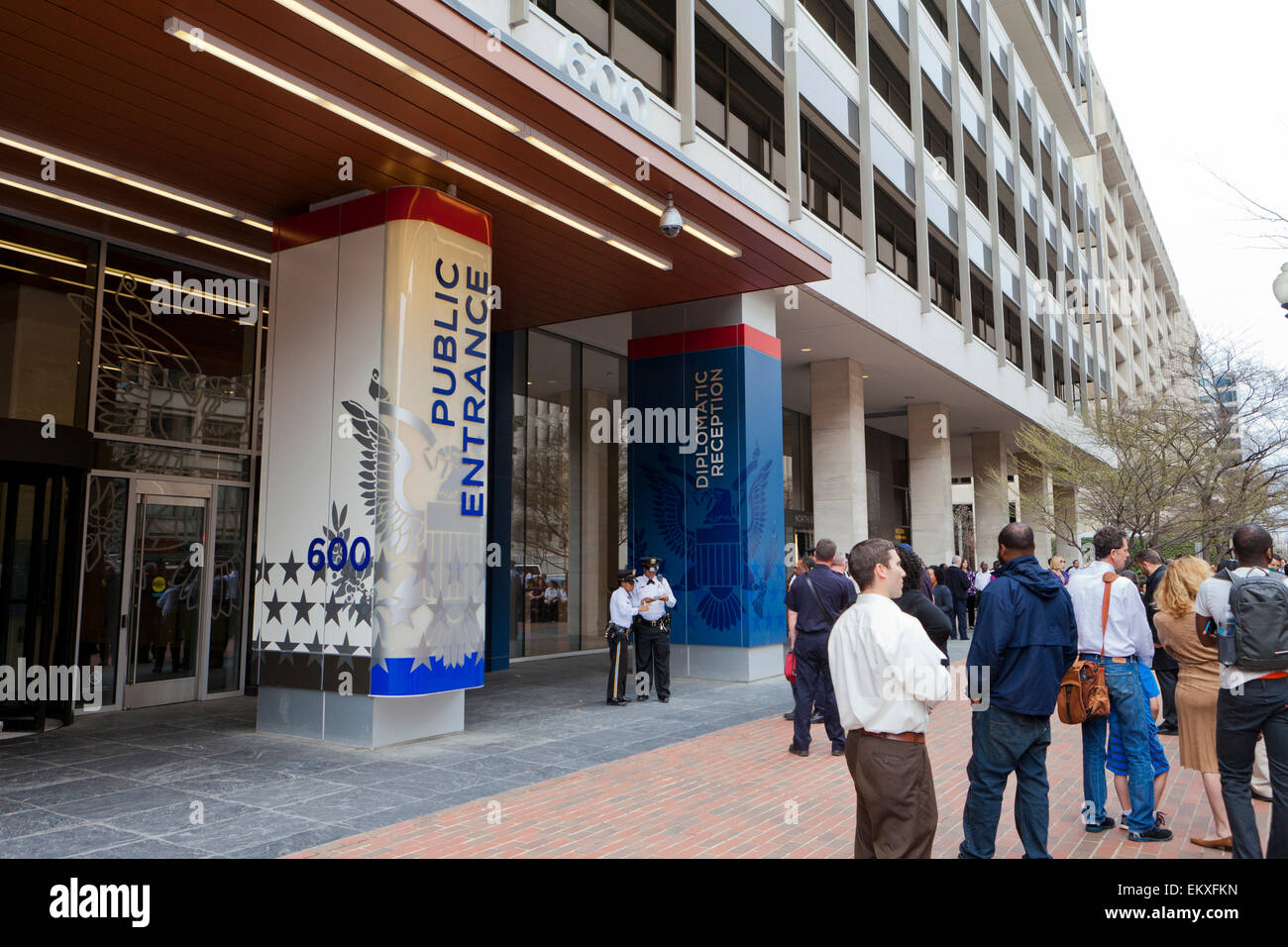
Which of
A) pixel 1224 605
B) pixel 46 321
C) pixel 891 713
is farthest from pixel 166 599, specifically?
pixel 1224 605

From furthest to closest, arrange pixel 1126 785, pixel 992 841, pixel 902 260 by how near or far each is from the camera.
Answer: pixel 902 260, pixel 1126 785, pixel 992 841

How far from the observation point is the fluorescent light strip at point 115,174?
775cm

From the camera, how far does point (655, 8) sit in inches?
520

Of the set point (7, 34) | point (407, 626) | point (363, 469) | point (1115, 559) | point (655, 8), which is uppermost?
point (655, 8)

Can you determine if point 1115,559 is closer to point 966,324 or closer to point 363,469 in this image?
point 363,469

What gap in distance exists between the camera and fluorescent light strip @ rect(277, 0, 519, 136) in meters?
5.99

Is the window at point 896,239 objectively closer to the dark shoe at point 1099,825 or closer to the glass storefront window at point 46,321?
the glass storefront window at point 46,321

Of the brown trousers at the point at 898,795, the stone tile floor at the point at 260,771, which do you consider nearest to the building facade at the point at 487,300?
the stone tile floor at the point at 260,771

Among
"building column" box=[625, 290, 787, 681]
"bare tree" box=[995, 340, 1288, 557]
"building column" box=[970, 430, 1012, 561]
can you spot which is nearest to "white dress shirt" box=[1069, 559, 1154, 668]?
"building column" box=[625, 290, 787, 681]

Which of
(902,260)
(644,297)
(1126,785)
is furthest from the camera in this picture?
(902,260)

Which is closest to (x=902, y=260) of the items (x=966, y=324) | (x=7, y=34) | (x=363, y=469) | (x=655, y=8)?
(x=966, y=324)

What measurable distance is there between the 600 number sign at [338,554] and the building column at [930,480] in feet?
62.8

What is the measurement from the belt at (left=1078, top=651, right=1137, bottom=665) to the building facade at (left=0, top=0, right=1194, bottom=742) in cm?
560

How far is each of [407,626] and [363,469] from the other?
152cm
